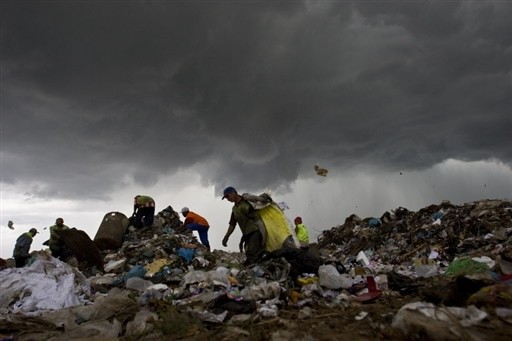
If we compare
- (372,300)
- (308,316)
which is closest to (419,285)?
(372,300)

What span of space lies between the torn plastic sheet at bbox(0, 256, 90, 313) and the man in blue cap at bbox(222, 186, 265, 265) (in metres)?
3.08

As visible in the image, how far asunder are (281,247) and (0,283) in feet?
17.0

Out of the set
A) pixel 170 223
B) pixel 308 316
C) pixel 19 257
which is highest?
pixel 170 223

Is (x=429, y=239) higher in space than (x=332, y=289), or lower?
higher

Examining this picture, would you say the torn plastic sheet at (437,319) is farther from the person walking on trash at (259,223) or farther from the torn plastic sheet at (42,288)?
the torn plastic sheet at (42,288)

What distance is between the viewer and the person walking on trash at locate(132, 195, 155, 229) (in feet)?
42.7

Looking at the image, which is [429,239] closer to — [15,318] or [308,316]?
[308,316]

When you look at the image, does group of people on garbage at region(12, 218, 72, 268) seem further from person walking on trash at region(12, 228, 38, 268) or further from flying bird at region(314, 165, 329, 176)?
flying bird at region(314, 165, 329, 176)

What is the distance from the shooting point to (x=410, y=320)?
3.06m

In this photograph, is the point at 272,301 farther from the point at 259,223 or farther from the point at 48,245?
the point at 48,245

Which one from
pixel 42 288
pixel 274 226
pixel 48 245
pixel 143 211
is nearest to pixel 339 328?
pixel 274 226

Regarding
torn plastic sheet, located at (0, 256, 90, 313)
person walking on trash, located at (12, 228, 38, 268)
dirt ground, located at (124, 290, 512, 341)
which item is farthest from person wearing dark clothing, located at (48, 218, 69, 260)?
dirt ground, located at (124, 290, 512, 341)

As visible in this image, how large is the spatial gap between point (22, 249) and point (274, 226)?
24.1ft

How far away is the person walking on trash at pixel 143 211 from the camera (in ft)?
42.7
